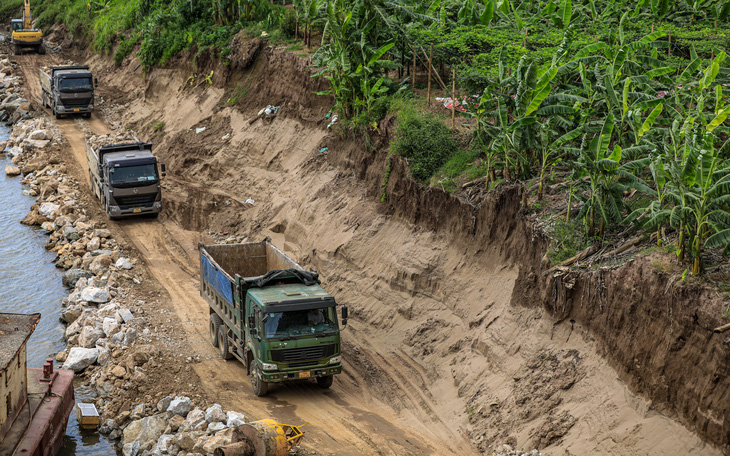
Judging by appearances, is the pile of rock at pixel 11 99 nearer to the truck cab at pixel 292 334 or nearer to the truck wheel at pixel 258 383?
the truck wheel at pixel 258 383

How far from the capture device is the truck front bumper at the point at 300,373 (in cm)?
1684

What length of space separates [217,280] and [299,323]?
11.3 ft

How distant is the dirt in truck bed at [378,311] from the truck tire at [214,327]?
0.22 metres

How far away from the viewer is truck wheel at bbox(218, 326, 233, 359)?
19312 millimetres

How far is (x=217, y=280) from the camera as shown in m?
19.4

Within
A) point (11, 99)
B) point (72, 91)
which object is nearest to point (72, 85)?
point (72, 91)

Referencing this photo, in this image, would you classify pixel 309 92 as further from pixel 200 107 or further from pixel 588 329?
pixel 588 329

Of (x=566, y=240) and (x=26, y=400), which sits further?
(x=566, y=240)

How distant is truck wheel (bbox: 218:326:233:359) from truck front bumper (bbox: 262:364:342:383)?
111 inches

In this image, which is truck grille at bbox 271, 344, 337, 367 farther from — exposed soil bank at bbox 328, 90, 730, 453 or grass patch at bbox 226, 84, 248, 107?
grass patch at bbox 226, 84, 248, 107

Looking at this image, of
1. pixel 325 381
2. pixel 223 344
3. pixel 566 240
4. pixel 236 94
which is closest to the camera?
pixel 566 240

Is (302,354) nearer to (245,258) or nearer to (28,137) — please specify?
(245,258)

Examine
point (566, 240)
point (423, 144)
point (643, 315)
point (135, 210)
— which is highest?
point (423, 144)

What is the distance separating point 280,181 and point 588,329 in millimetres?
16734
